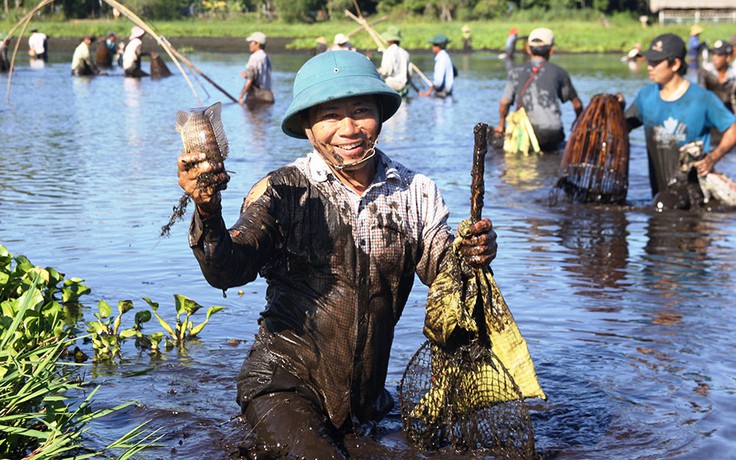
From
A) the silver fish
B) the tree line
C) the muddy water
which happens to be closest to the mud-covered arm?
the silver fish

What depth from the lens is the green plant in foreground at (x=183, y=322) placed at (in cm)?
559

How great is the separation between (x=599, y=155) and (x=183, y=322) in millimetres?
5519

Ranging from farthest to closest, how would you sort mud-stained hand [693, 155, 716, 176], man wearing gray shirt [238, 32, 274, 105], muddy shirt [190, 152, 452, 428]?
man wearing gray shirt [238, 32, 274, 105]
mud-stained hand [693, 155, 716, 176]
muddy shirt [190, 152, 452, 428]

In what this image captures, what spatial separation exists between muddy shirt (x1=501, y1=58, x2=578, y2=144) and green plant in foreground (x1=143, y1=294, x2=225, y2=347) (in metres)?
8.57

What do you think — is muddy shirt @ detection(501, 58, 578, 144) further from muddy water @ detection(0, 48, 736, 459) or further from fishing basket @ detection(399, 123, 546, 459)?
fishing basket @ detection(399, 123, 546, 459)

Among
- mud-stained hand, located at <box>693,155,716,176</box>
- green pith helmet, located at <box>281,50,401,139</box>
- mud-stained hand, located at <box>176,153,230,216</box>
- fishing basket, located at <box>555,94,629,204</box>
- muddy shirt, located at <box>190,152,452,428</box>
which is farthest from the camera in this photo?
fishing basket, located at <box>555,94,629,204</box>

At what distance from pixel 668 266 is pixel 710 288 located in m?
0.72

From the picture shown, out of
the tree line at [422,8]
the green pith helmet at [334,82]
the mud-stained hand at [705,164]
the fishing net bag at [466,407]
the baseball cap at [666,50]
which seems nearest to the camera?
the green pith helmet at [334,82]

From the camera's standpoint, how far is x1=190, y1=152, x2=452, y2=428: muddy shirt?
392 cm

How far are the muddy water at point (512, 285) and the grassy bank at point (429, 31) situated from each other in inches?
1284

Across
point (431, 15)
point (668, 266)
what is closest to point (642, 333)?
point (668, 266)

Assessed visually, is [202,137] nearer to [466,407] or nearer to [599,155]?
[466,407]

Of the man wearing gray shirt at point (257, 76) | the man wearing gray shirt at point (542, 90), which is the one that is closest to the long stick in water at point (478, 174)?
the man wearing gray shirt at point (542, 90)

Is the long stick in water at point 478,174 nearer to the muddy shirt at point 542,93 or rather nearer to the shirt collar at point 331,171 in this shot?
the shirt collar at point 331,171
